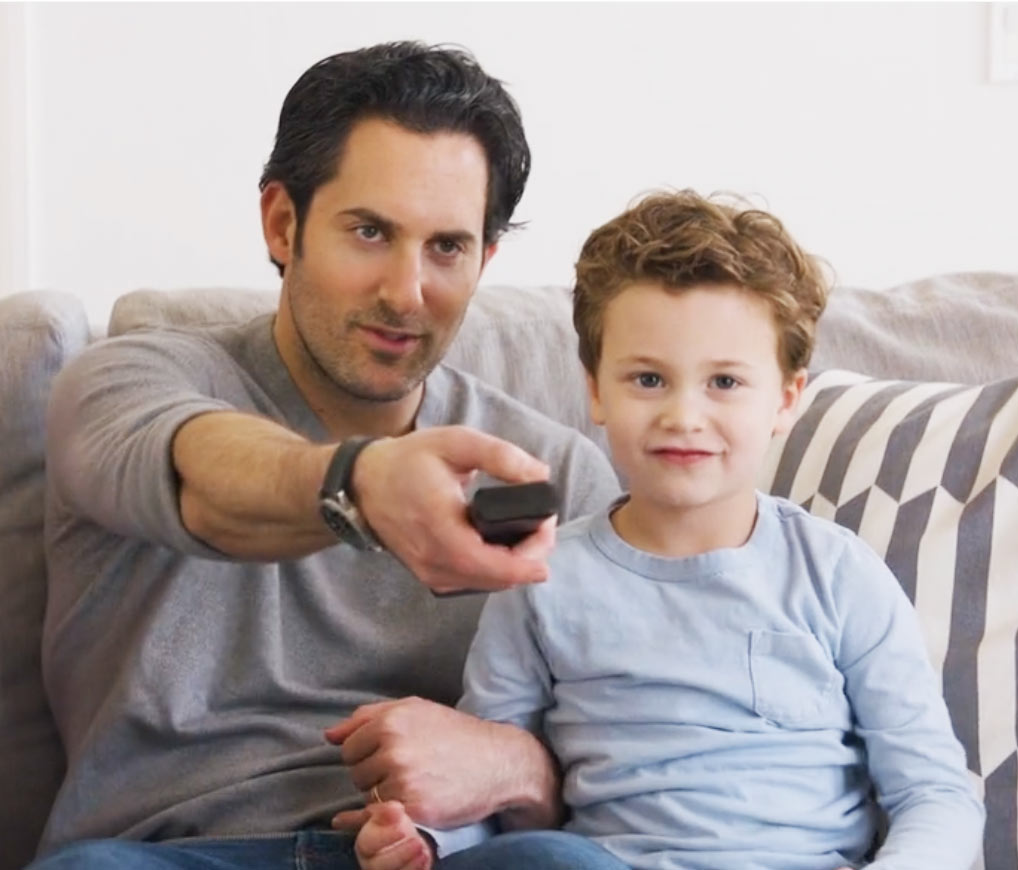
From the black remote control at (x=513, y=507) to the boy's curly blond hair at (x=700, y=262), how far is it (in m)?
0.34

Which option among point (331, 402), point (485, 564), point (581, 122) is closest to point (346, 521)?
point (485, 564)

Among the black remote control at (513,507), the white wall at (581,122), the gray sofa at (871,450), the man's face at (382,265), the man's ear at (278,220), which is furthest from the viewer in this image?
the white wall at (581,122)

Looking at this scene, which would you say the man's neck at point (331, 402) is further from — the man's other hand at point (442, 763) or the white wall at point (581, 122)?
Answer: the white wall at point (581, 122)

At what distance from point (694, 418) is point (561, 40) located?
107 centimetres

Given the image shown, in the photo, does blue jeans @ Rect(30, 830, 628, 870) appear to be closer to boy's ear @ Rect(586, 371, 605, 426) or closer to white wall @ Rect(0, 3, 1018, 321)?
boy's ear @ Rect(586, 371, 605, 426)

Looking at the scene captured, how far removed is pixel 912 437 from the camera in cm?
150

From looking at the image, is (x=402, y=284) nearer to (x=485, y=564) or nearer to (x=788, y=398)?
(x=788, y=398)

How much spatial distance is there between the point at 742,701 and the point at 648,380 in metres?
0.26

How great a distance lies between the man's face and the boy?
274mm

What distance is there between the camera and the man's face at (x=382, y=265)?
4.96 feet

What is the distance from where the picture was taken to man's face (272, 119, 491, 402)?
1.51 metres

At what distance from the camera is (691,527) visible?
4.18ft

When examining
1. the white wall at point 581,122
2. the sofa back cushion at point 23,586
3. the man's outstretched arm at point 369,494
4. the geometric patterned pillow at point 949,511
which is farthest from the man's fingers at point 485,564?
the white wall at point 581,122

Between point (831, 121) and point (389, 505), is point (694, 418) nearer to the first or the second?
point (389, 505)
